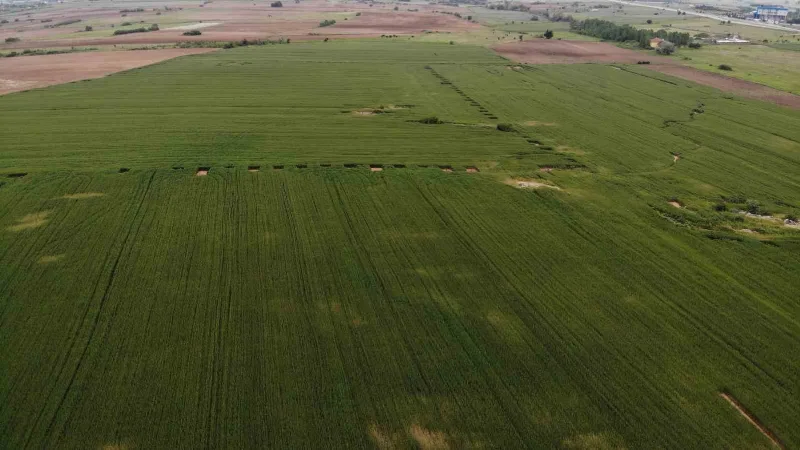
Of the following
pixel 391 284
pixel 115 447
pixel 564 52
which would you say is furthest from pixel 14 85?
pixel 564 52

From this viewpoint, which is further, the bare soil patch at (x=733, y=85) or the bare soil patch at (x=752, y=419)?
the bare soil patch at (x=733, y=85)

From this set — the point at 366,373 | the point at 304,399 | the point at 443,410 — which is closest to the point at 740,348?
the point at 443,410

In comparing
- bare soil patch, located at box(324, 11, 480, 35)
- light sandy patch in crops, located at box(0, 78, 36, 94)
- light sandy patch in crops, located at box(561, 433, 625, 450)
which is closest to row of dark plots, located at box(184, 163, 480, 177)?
light sandy patch in crops, located at box(561, 433, 625, 450)

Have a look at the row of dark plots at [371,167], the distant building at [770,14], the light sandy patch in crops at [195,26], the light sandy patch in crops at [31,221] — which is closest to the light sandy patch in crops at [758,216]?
the row of dark plots at [371,167]

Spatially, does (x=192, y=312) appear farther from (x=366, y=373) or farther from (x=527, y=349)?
(x=527, y=349)

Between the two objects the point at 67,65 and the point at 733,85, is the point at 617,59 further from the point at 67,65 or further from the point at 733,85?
the point at 67,65

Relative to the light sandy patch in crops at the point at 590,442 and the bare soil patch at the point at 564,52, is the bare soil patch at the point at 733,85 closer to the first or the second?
the bare soil patch at the point at 564,52
